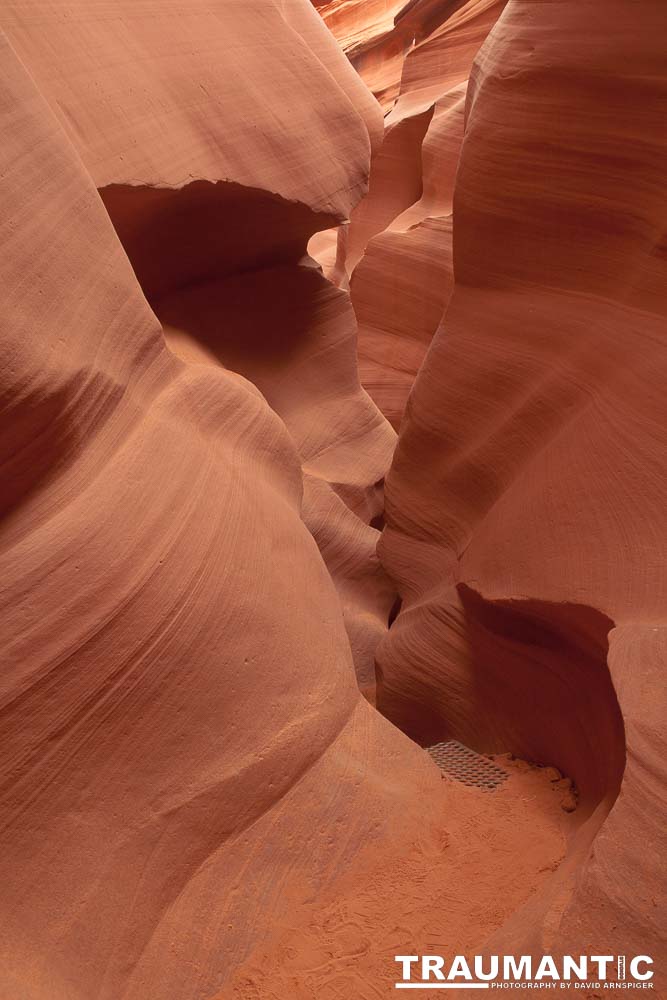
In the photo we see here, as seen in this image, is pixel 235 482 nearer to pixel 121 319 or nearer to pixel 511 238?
pixel 121 319

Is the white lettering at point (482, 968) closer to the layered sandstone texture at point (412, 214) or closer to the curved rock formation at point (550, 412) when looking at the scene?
the curved rock formation at point (550, 412)

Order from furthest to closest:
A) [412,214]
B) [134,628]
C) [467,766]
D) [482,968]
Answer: [412,214] < [467,766] < [134,628] < [482,968]

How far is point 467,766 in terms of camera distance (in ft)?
8.38

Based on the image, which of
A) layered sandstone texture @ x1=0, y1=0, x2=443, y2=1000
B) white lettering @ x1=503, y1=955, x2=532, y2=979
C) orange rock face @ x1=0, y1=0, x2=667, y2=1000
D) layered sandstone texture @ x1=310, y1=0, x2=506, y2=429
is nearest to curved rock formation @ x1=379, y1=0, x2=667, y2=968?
orange rock face @ x1=0, y1=0, x2=667, y2=1000

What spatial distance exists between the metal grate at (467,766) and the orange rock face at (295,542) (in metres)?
0.05

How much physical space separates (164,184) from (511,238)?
3.86 ft

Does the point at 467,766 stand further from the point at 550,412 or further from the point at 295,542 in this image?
the point at 550,412

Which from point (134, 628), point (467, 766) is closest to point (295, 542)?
point (134, 628)

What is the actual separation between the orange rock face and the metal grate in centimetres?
5

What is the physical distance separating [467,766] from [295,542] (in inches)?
33.3

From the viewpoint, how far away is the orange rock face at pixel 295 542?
1721 millimetres

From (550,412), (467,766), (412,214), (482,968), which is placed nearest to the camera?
(482,968)

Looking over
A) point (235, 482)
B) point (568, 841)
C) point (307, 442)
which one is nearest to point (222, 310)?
point (307, 442)

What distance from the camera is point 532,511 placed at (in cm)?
266
